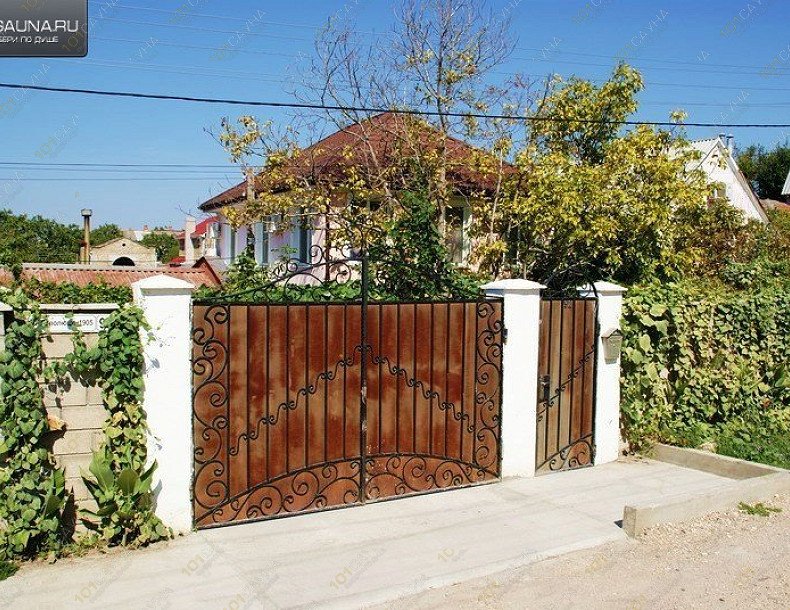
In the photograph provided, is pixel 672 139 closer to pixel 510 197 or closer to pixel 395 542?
pixel 510 197

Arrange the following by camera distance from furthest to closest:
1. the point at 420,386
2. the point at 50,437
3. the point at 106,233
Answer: the point at 106,233 < the point at 420,386 < the point at 50,437

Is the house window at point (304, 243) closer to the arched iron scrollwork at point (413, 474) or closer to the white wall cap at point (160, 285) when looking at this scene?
the arched iron scrollwork at point (413, 474)

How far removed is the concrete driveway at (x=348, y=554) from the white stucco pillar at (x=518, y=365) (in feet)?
1.40

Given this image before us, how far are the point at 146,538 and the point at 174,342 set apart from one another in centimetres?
138

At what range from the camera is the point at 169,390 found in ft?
17.4

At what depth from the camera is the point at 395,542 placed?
17.9 feet

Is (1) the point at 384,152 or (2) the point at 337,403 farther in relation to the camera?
(1) the point at 384,152

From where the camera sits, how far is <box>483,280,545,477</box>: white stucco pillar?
271 inches

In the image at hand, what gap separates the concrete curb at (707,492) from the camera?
5.78 metres

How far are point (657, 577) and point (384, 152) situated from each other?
10095 mm

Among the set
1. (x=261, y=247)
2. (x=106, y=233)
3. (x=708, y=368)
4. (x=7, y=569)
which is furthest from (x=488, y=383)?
(x=106, y=233)

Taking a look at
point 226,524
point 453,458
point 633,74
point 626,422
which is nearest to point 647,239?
point 633,74

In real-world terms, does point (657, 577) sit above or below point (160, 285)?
below

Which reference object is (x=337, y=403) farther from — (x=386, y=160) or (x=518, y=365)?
(x=386, y=160)
